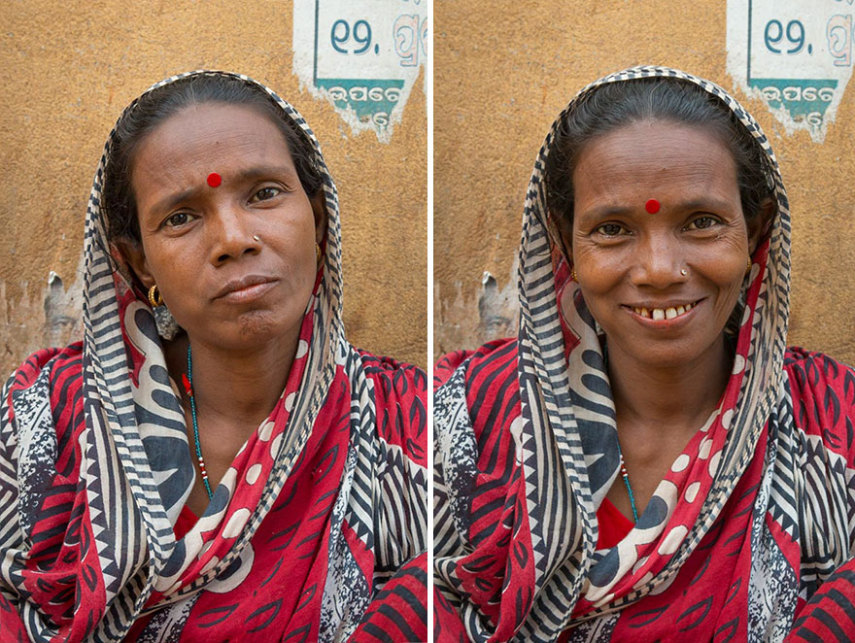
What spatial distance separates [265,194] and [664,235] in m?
0.72

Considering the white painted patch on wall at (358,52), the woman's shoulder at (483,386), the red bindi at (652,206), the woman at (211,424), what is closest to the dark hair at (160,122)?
the woman at (211,424)

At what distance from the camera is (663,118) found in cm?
180

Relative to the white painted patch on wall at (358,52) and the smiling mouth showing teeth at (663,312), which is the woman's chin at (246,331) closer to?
the white painted patch on wall at (358,52)

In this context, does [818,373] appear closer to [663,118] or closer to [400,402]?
[663,118]

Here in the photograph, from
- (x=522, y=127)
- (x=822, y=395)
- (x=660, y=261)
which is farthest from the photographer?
(x=522, y=127)

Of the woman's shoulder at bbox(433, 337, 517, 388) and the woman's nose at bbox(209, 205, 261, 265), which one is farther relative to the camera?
the woman's shoulder at bbox(433, 337, 517, 388)

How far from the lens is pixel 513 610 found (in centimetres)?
182

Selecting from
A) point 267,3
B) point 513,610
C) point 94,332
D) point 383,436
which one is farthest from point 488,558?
point 267,3

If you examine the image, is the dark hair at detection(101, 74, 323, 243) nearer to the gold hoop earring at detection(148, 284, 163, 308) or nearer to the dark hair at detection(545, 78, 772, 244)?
the gold hoop earring at detection(148, 284, 163, 308)

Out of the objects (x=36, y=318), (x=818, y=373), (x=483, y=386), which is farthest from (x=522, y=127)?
(x=36, y=318)

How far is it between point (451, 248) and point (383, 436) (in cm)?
40

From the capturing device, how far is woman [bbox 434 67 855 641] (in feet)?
5.86

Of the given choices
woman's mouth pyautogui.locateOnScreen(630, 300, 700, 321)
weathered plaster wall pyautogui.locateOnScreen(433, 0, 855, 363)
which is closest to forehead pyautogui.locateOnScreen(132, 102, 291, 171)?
weathered plaster wall pyautogui.locateOnScreen(433, 0, 855, 363)

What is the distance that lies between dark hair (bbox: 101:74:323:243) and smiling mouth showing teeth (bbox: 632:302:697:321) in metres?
0.67
